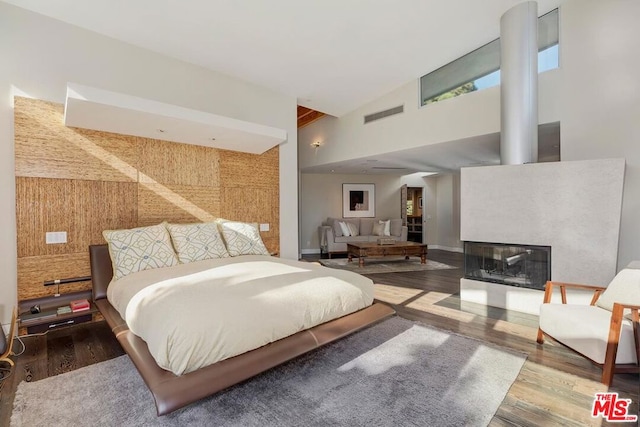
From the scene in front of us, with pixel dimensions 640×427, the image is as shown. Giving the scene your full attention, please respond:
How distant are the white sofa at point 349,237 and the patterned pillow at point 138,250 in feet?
16.8

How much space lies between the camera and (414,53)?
451 centimetres

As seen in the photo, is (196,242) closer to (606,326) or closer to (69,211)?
(69,211)

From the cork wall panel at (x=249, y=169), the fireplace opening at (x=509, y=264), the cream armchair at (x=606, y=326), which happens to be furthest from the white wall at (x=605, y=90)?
the cork wall panel at (x=249, y=169)

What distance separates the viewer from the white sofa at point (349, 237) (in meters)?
8.05

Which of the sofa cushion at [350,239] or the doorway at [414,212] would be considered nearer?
the sofa cushion at [350,239]

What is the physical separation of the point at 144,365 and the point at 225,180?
3079 millimetres

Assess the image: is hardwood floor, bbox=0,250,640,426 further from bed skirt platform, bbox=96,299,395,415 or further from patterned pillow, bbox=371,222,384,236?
patterned pillow, bbox=371,222,384,236

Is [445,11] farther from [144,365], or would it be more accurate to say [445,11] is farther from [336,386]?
[144,365]

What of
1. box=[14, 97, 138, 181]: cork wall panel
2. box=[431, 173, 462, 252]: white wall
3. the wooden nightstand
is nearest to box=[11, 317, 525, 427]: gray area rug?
the wooden nightstand


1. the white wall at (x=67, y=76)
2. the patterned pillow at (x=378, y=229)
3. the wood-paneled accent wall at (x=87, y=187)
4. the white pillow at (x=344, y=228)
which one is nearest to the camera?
the white wall at (x=67, y=76)

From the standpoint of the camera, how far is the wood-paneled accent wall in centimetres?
300

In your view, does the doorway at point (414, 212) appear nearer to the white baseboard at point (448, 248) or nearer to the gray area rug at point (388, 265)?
the white baseboard at point (448, 248)

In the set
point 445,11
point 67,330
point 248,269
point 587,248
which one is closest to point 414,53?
point 445,11

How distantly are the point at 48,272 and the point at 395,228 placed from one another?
7378 mm
